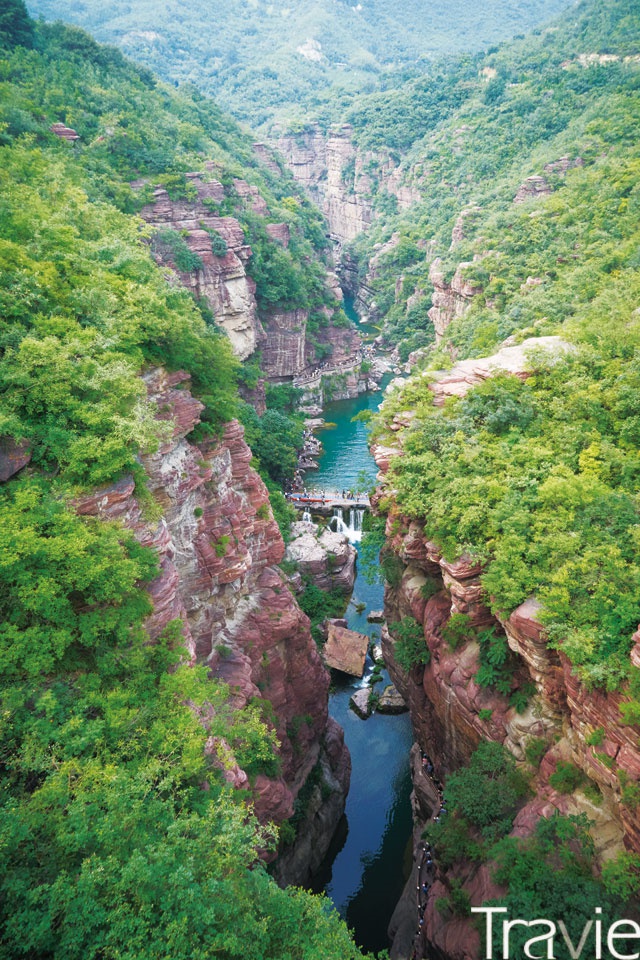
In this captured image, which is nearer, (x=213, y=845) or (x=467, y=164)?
(x=213, y=845)

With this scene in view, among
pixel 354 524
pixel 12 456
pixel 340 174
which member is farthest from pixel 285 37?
pixel 12 456

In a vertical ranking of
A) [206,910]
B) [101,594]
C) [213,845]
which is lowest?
[213,845]

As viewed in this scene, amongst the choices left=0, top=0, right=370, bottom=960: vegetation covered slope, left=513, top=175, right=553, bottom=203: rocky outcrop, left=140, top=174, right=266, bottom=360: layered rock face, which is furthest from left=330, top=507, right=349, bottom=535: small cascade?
left=513, top=175, right=553, bottom=203: rocky outcrop

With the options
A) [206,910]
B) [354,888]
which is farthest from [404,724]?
[206,910]

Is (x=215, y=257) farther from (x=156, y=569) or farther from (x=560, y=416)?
(x=156, y=569)

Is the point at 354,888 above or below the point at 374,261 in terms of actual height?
below

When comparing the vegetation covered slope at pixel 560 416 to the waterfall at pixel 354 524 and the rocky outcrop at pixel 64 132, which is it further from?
the rocky outcrop at pixel 64 132

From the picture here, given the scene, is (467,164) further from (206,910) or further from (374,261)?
(206,910)

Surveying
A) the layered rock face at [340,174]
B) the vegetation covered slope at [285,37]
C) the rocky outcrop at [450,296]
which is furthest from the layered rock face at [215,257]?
the vegetation covered slope at [285,37]
